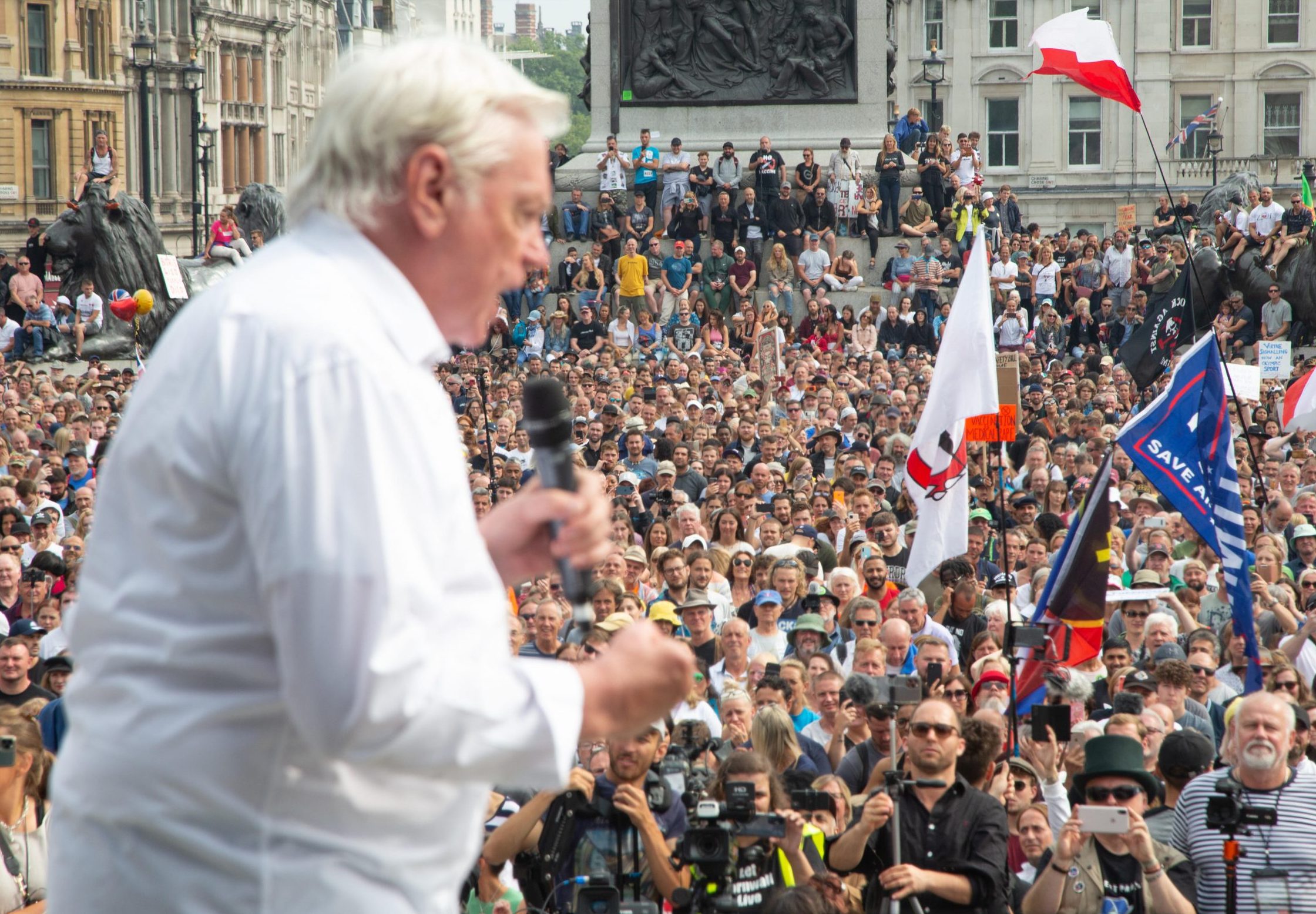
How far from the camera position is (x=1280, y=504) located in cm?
1459

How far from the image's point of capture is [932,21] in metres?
65.0

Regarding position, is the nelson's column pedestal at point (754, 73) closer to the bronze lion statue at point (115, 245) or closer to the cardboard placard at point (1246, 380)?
the bronze lion statue at point (115, 245)

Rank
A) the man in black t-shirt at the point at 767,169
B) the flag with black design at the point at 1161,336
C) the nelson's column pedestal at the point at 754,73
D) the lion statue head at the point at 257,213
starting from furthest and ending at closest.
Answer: the nelson's column pedestal at the point at 754,73 < the lion statue head at the point at 257,213 < the man in black t-shirt at the point at 767,169 < the flag with black design at the point at 1161,336

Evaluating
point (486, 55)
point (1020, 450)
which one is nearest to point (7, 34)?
point (1020, 450)

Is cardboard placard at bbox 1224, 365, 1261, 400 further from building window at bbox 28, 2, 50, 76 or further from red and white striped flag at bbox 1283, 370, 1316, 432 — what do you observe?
building window at bbox 28, 2, 50, 76

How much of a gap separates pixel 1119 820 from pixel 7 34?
60.7m

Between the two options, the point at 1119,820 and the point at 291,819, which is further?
the point at 1119,820

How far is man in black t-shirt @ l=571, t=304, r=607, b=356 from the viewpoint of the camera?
29.1m

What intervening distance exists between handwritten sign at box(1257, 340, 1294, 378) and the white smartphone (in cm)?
1625

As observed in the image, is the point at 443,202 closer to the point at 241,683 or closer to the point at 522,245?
the point at 522,245

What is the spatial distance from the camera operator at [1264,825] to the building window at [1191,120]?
58.9 meters

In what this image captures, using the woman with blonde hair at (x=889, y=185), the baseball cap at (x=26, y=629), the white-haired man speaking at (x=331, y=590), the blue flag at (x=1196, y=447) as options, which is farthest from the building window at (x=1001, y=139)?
the white-haired man speaking at (x=331, y=590)

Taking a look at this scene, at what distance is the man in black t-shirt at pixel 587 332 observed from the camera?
29.1m

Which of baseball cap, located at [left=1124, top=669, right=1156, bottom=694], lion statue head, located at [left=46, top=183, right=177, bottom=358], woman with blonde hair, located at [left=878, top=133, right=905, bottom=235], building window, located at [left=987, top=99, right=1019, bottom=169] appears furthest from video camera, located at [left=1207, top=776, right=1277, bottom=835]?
building window, located at [left=987, top=99, right=1019, bottom=169]
